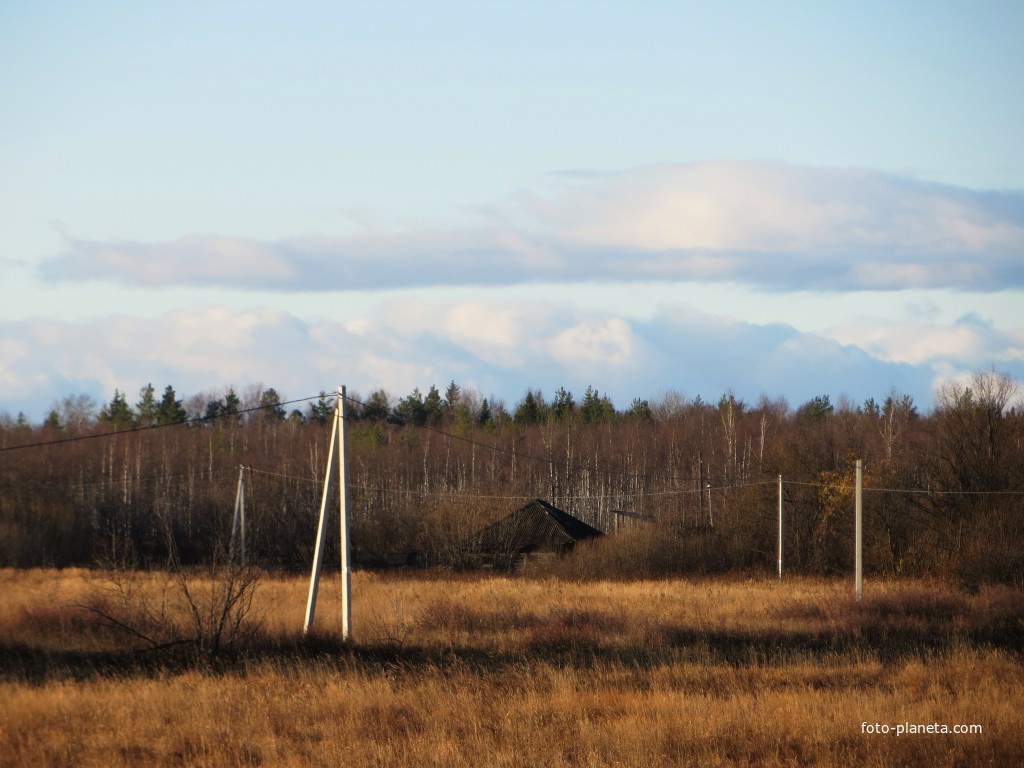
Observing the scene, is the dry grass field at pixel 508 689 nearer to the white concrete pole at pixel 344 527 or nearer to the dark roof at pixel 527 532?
the white concrete pole at pixel 344 527

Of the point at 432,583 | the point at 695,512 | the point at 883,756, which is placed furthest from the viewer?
the point at 695,512

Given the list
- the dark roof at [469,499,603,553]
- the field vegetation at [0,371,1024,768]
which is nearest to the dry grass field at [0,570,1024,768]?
the field vegetation at [0,371,1024,768]

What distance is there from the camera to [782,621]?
74.5 feet

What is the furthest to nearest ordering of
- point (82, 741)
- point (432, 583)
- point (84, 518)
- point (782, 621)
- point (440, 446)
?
point (440, 446), point (84, 518), point (432, 583), point (782, 621), point (82, 741)

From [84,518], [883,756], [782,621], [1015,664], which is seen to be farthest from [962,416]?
[84,518]

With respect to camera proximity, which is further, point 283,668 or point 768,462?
point 768,462

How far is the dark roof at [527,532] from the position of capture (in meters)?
46.4

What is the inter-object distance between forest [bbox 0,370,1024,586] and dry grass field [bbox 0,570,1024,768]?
2148 millimetres

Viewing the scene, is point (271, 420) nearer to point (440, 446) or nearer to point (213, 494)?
point (440, 446)

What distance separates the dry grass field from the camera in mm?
9898

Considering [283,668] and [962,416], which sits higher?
[962,416]

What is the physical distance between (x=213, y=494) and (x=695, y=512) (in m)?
28.4

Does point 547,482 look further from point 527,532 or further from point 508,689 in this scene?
point 508,689

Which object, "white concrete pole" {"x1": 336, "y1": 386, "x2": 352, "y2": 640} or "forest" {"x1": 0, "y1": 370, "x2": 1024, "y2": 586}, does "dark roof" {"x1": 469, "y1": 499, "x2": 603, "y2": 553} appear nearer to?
"forest" {"x1": 0, "y1": 370, "x2": 1024, "y2": 586}
